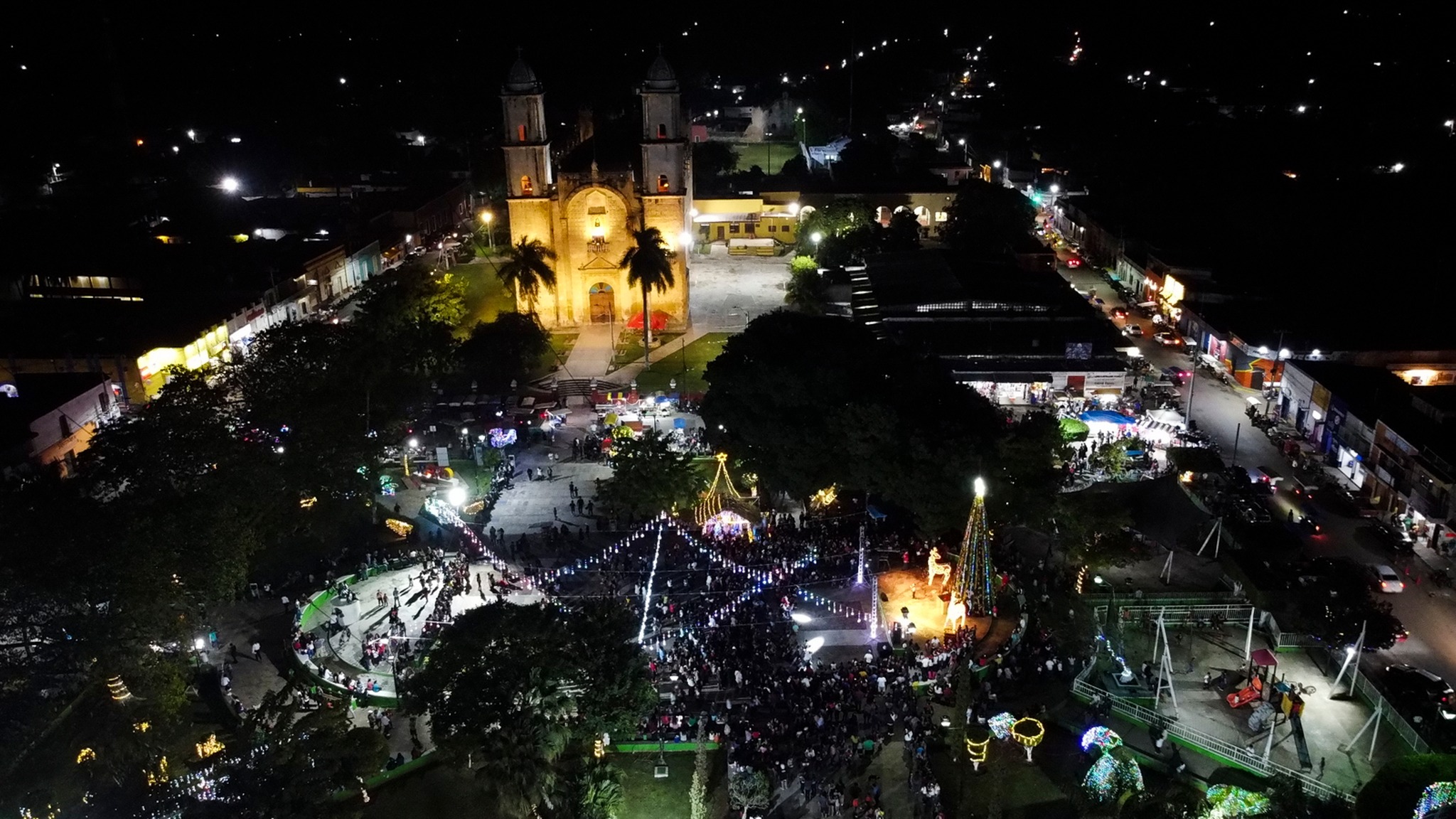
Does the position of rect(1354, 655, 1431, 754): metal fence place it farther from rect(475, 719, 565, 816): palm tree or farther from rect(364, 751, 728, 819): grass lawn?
rect(475, 719, 565, 816): palm tree

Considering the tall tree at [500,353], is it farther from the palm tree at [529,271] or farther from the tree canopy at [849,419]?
the tree canopy at [849,419]

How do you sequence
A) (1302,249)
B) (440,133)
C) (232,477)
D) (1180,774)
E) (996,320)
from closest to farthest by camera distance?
(1180,774), (232,477), (996,320), (1302,249), (440,133)

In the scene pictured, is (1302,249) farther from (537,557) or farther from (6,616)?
(6,616)

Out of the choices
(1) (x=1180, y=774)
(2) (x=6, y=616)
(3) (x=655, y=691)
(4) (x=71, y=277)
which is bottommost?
(1) (x=1180, y=774)

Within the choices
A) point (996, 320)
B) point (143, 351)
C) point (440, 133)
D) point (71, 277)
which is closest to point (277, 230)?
point (71, 277)

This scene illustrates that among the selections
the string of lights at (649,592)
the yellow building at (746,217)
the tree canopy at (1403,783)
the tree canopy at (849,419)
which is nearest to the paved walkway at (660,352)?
the tree canopy at (849,419)

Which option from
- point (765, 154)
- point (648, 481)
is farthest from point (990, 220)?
point (765, 154)

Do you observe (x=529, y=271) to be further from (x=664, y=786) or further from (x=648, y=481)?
(x=664, y=786)
